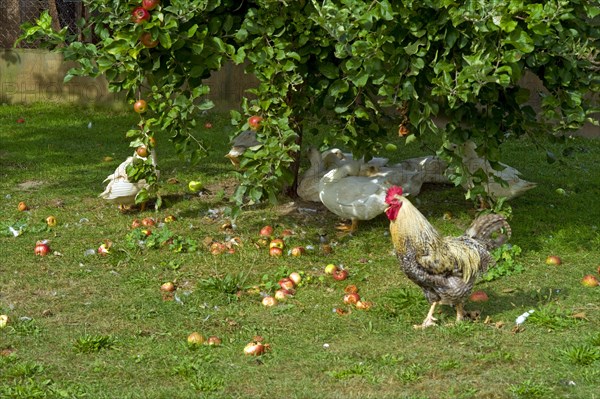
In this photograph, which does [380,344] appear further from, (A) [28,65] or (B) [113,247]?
(A) [28,65]

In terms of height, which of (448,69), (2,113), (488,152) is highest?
(448,69)

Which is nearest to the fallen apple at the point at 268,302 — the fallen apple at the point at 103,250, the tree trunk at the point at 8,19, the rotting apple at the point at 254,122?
the rotting apple at the point at 254,122

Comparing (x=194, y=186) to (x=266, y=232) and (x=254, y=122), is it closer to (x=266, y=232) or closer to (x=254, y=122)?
(x=266, y=232)

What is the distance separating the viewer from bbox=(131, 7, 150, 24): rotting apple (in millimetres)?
7323

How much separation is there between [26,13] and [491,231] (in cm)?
1066

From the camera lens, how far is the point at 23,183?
10578mm

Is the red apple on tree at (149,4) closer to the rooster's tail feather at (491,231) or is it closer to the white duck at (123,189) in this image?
the white duck at (123,189)

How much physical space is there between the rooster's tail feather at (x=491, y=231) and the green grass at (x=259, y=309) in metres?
0.56

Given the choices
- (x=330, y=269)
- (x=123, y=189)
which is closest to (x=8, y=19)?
(x=123, y=189)

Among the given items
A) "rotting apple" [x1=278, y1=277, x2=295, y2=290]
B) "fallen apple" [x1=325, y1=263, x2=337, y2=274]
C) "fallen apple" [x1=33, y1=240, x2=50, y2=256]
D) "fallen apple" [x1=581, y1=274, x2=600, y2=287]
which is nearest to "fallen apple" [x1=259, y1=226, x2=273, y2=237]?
"fallen apple" [x1=325, y1=263, x2=337, y2=274]

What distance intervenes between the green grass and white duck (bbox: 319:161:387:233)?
10.9 inches

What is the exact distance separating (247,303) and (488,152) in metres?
2.57

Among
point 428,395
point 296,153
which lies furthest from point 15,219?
point 428,395

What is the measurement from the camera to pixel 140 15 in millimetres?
7324
